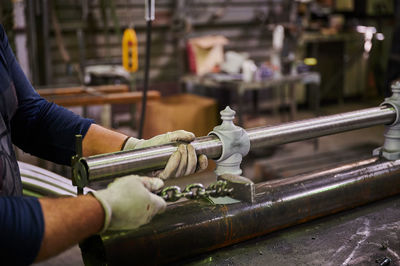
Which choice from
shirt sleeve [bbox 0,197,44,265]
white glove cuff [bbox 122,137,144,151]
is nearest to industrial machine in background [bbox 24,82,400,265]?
shirt sleeve [bbox 0,197,44,265]

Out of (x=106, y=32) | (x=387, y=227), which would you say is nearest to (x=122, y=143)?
(x=387, y=227)

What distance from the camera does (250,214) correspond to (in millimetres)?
1262

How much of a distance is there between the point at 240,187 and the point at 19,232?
59 cm

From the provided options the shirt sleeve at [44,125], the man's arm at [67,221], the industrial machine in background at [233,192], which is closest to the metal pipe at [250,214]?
the industrial machine in background at [233,192]

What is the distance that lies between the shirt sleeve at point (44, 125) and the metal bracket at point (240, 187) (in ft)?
1.85

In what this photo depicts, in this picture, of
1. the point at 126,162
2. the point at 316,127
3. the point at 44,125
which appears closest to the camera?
the point at 126,162

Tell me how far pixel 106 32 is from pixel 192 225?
4665 millimetres

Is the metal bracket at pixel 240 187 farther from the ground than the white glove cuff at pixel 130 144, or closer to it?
closer to it

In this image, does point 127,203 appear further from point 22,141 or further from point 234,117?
point 22,141

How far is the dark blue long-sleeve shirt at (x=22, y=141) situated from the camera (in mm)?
926

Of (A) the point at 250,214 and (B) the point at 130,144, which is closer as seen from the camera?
(A) the point at 250,214

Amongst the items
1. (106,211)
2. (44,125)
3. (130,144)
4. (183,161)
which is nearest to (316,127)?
(183,161)

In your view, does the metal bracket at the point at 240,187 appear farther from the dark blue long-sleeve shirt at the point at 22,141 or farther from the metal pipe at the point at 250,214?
the dark blue long-sleeve shirt at the point at 22,141

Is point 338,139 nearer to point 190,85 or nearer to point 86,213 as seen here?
point 190,85
